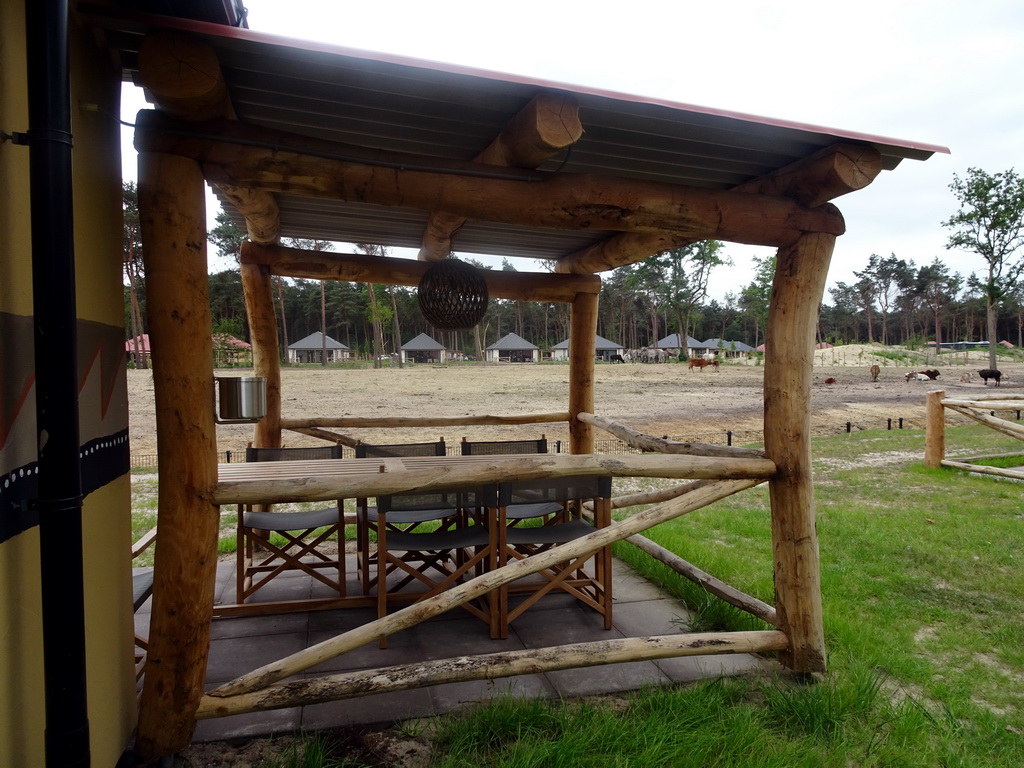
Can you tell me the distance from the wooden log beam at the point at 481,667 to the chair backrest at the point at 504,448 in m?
1.74

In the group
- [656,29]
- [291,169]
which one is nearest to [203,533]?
[291,169]

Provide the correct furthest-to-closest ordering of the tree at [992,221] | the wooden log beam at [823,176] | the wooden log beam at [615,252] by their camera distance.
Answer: the tree at [992,221]
the wooden log beam at [615,252]
the wooden log beam at [823,176]

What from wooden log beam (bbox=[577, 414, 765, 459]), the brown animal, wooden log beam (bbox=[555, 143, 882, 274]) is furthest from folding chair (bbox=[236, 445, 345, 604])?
the brown animal

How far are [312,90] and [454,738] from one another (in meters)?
2.84

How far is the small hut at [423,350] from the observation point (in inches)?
2005

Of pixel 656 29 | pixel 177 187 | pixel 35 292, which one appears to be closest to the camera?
pixel 35 292

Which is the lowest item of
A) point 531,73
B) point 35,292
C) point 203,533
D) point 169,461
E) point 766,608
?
point 766,608

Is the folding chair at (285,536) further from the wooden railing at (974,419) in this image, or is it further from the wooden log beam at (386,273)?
the wooden railing at (974,419)

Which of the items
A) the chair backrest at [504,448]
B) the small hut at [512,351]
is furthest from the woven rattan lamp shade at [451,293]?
the small hut at [512,351]

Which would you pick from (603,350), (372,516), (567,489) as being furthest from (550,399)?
(603,350)

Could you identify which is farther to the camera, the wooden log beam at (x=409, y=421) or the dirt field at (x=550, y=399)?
the dirt field at (x=550, y=399)

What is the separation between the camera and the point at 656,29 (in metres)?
23.6

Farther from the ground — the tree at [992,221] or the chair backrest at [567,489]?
A: the tree at [992,221]

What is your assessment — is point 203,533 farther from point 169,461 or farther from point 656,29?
point 656,29
